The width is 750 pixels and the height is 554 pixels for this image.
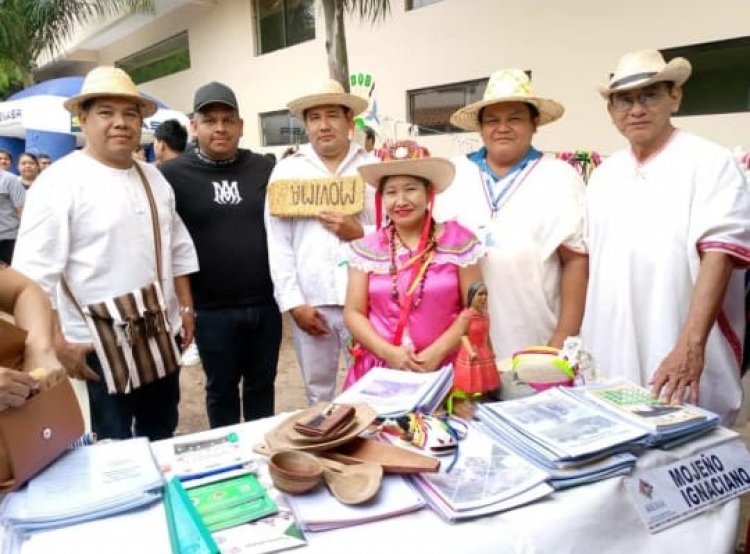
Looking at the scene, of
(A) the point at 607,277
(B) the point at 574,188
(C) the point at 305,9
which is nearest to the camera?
(A) the point at 607,277

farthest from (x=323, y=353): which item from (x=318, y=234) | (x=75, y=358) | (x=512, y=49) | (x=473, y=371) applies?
(x=512, y=49)

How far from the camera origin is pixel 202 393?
15.1 feet

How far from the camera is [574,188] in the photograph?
2449 millimetres

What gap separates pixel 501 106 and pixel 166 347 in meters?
1.75

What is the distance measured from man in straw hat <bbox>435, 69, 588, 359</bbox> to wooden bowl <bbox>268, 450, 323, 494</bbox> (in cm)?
131

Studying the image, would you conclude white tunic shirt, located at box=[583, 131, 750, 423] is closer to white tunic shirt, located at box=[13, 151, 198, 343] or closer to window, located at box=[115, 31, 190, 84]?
white tunic shirt, located at box=[13, 151, 198, 343]

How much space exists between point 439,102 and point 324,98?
6190 millimetres

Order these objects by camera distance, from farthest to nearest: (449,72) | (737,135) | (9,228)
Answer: (449,72), (9,228), (737,135)

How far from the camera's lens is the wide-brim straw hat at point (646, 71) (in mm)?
2109

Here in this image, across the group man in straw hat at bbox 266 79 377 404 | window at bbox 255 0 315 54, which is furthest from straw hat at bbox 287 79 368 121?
window at bbox 255 0 315 54

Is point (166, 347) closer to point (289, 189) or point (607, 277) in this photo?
point (289, 189)

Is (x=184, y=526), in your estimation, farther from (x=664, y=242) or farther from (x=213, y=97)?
(x=213, y=97)

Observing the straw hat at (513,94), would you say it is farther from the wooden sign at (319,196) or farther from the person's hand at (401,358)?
the person's hand at (401,358)

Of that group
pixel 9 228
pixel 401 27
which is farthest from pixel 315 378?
pixel 401 27
